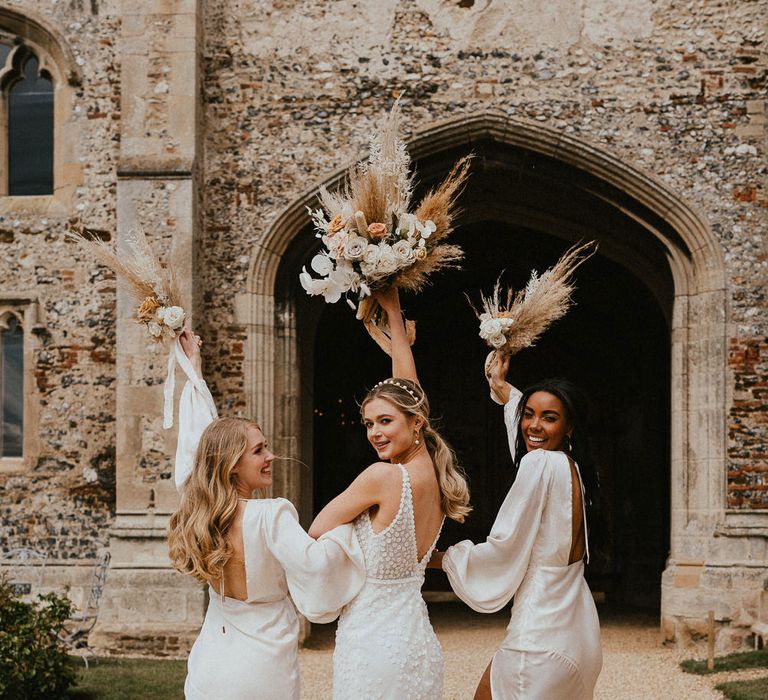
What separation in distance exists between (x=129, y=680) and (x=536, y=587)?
4.80 m

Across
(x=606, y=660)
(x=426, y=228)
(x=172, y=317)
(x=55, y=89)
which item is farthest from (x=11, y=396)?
(x=426, y=228)

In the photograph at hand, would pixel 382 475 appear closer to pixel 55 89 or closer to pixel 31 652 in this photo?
pixel 31 652

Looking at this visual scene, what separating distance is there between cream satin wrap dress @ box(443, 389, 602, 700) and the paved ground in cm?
394

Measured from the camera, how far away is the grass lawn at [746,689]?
741 centimetres

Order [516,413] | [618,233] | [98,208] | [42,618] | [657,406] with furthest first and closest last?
[657,406] < [618,233] < [98,208] < [42,618] < [516,413]

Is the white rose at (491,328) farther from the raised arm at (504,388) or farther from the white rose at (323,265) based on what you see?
the white rose at (323,265)

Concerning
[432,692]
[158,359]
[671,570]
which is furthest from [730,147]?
[432,692]

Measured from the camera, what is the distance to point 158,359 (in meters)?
9.87

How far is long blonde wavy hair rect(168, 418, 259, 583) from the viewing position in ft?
11.9

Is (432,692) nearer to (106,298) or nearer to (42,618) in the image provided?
(42,618)

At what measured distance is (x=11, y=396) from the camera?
1062 centimetres

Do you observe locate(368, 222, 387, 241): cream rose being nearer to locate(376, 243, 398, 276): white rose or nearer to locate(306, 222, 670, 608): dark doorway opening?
locate(376, 243, 398, 276): white rose

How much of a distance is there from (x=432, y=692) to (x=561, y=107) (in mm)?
7201

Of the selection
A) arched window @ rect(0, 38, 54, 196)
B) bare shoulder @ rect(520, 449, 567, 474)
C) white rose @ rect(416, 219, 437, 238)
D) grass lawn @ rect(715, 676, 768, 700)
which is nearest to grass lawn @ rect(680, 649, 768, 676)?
grass lawn @ rect(715, 676, 768, 700)
